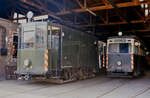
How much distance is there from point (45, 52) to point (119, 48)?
20.8 feet

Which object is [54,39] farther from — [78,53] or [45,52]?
[78,53]

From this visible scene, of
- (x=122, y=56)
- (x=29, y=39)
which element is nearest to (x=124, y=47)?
(x=122, y=56)

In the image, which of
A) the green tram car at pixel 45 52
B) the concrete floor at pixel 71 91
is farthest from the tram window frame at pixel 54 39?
the concrete floor at pixel 71 91

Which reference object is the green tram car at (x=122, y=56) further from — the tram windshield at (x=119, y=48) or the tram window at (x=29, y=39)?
the tram window at (x=29, y=39)

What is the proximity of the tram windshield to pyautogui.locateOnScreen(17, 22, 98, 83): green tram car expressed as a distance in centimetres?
361

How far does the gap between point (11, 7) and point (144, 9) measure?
11.6 meters

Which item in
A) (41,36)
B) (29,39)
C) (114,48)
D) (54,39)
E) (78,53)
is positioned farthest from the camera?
(114,48)

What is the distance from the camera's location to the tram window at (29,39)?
993 cm

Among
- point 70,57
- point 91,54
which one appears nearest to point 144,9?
point 91,54

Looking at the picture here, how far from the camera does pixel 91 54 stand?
48.2 ft

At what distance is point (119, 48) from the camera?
13.7 m

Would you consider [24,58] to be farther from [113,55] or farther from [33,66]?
[113,55]

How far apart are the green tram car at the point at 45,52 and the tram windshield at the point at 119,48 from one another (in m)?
3.61

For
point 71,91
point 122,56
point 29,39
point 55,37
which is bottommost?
point 71,91
